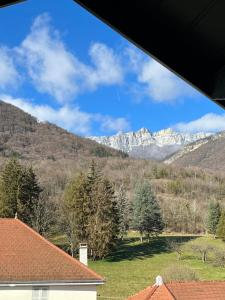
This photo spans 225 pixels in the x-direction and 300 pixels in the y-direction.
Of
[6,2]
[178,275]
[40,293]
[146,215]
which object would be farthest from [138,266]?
[6,2]

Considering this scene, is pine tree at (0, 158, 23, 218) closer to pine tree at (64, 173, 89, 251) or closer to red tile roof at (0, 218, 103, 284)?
pine tree at (64, 173, 89, 251)

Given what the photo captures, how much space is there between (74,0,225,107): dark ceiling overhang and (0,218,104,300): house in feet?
57.4

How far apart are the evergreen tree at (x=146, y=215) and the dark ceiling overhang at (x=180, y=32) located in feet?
169

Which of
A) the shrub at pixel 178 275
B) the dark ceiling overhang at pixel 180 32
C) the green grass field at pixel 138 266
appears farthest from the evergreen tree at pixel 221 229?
the dark ceiling overhang at pixel 180 32

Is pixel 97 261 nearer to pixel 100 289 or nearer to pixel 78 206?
pixel 78 206

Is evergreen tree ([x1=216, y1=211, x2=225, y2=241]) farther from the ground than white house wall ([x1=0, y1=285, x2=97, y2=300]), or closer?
farther from the ground

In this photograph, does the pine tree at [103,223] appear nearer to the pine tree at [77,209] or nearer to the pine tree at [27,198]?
the pine tree at [77,209]

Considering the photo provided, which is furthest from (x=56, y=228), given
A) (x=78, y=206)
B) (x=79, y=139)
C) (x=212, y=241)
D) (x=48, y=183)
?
(x=79, y=139)

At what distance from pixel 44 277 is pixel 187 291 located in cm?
493

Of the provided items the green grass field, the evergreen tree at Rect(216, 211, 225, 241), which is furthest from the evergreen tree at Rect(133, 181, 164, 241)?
the evergreen tree at Rect(216, 211, 225, 241)

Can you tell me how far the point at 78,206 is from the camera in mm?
47375

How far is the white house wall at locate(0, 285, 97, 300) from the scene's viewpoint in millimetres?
18812

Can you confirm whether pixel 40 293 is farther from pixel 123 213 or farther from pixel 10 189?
pixel 123 213

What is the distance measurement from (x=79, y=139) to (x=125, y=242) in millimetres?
112675
